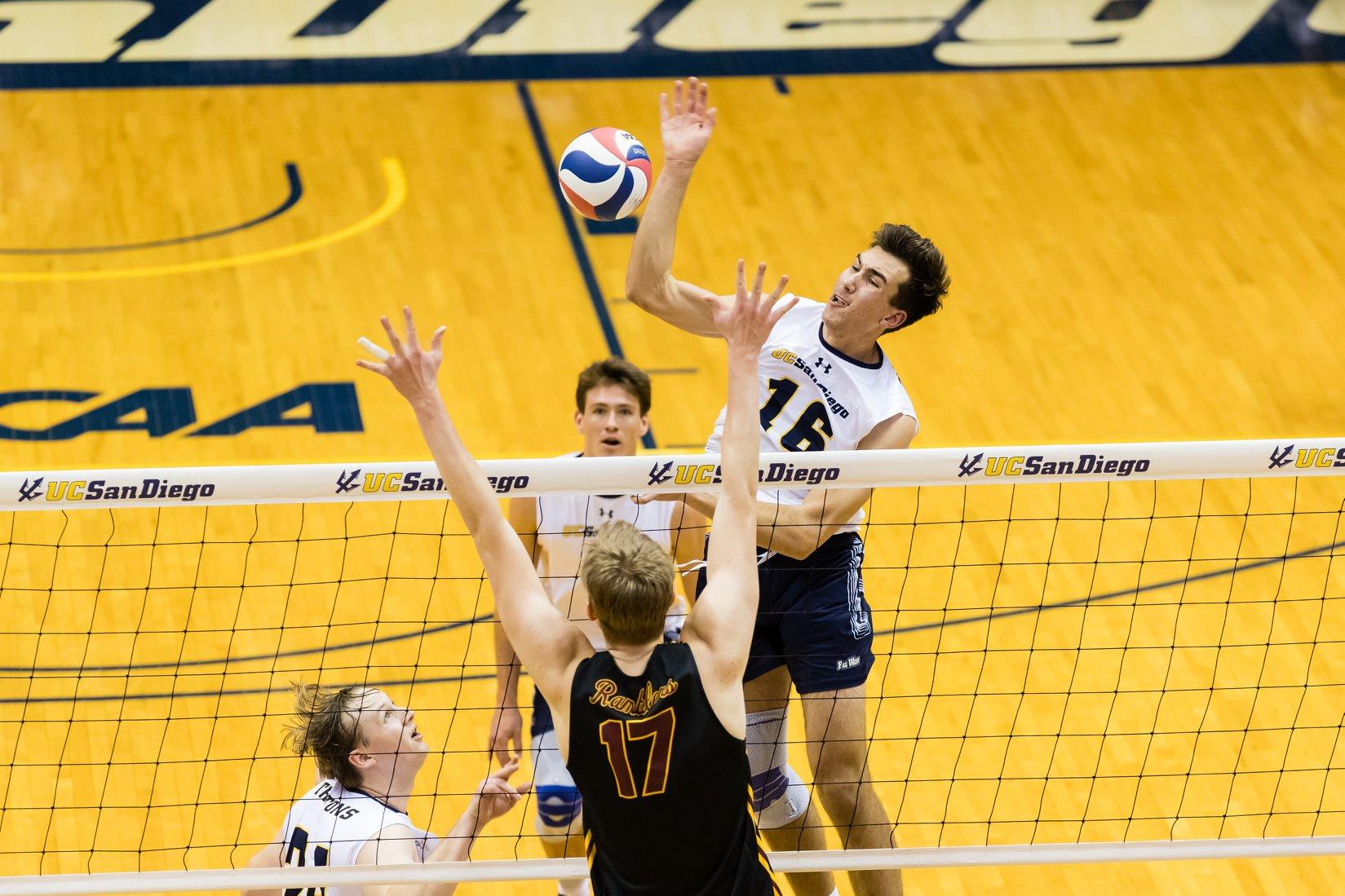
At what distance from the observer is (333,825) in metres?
5.52

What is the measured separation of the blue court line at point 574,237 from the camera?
38.8 feet

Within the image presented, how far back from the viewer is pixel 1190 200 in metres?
13.8

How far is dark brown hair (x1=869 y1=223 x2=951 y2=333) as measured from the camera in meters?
6.23

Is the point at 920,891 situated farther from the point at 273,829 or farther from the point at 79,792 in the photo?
the point at 79,792

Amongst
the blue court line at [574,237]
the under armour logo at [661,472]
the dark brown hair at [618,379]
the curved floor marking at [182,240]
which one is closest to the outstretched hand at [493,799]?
the under armour logo at [661,472]

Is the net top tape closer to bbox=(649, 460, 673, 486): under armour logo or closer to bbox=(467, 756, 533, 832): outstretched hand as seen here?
bbox=(649, 460, 673, 486): under armour logo

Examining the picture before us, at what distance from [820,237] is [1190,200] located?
2.94 m

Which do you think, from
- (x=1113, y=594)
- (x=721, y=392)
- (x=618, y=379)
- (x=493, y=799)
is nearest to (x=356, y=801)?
(x=493, y=799)

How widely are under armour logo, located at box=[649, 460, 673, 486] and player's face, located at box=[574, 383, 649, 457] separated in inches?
47.5

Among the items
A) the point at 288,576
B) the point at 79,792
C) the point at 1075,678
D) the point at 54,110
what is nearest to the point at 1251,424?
the point at 1075,678

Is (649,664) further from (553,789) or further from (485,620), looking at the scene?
(485,620)

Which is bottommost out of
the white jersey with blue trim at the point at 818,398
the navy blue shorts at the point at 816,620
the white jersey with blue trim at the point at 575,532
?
the white jersey with blue trim at the point at 575,532

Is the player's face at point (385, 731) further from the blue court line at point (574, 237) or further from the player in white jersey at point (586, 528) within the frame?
the blue court line at point (574, 237)

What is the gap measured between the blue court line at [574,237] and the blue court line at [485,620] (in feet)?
6.83
